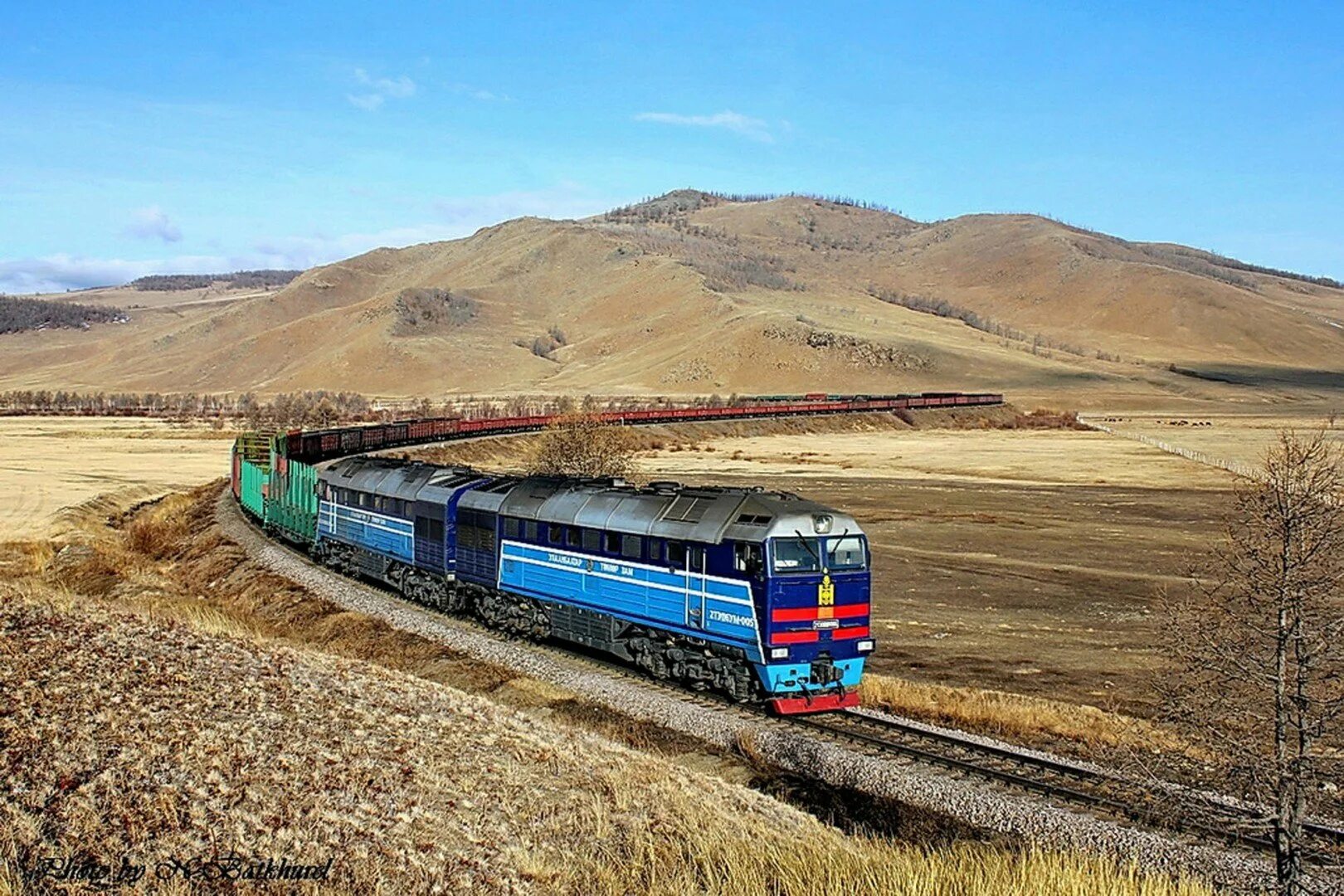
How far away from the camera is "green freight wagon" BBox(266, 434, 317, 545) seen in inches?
1641

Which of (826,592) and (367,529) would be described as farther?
(367,529)

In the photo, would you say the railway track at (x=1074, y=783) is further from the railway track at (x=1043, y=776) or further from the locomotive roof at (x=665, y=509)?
the locomotive roof at (x=665, y=509)

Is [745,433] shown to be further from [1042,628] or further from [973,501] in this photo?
[1042,628]

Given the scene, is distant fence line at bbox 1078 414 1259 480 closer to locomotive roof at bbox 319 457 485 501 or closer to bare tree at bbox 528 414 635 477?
bare tree at bbox 528 414 635 477

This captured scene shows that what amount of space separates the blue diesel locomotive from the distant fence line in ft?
146

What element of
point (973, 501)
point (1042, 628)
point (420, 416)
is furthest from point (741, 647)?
point (420, 416)

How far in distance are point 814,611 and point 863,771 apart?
3.76 metres

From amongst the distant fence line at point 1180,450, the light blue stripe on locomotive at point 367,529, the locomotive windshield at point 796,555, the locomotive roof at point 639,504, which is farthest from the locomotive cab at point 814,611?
the distant fence line at point 1180,450

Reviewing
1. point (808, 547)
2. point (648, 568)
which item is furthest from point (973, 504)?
point (808, 547)

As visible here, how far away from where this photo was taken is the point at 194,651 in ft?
62.7

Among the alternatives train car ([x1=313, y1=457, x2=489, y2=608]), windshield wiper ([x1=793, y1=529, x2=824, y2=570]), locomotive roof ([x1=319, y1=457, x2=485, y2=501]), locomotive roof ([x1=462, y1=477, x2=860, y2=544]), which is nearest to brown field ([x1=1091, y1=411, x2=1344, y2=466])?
locomotive roof ([x1=319, y1=457, x2=485, y2=501])

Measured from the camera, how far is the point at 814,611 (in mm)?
21953

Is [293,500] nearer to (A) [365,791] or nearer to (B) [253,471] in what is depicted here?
(B) [253,471]

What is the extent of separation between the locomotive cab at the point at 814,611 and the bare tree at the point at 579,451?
38.3 metres
